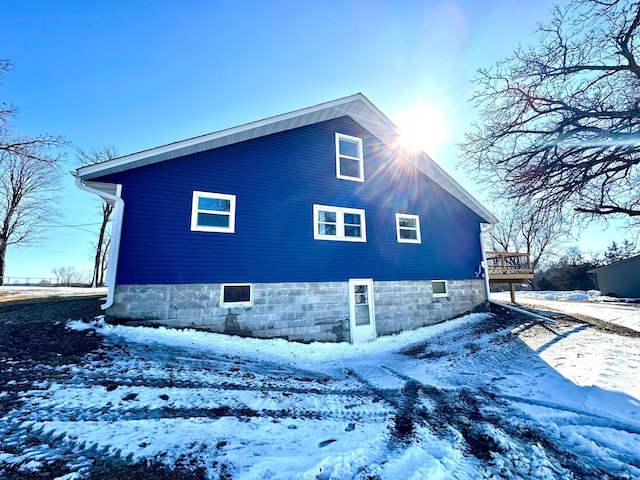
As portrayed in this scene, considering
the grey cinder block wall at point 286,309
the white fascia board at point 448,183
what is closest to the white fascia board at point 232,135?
the grey cinder block wall at point 286,309

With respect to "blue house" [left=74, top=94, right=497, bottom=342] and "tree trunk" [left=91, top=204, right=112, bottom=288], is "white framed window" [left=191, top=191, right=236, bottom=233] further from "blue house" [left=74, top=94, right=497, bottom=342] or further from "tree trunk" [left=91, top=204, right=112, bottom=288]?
"tree trunk" [left=91, top=204, right=112, bottom=288]

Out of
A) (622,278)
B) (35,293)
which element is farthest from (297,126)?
(622,278)

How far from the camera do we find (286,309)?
8.77 metres

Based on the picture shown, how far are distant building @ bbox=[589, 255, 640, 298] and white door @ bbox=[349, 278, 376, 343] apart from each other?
26.4m

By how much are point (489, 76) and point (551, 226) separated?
191 inches

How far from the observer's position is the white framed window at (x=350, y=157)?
11.0 m

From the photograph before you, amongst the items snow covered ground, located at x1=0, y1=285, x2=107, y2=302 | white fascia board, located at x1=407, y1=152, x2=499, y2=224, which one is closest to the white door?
white fascia board, located at x1=407, y1=152, x2=499, y2=224

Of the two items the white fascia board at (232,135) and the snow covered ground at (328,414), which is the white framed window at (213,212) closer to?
the white fascia board at (232,135)

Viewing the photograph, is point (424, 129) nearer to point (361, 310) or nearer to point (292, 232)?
A: point (292, 232)

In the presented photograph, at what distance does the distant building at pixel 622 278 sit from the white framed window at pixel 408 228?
23636 millimetres

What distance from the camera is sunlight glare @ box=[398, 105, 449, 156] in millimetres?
9555

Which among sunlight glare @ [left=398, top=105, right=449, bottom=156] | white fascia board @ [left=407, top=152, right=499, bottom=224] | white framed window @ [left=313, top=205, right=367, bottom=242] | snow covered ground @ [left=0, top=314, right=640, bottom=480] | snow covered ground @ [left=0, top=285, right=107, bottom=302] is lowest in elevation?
snow covered ground @ [left=0, top=314, right=640, bottom=480]

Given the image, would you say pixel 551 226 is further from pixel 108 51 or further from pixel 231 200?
pixel 108 51

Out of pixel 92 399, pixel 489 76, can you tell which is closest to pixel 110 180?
pixel 92 399
